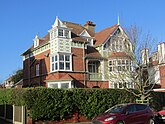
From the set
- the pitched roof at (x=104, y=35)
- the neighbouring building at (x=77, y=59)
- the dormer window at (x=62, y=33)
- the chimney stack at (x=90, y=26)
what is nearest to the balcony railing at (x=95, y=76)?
the neighbouring building at (x=77, y=59)

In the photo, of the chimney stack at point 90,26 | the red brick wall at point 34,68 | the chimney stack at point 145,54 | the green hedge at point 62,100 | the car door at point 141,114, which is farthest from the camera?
the chimney stack at point 90,26

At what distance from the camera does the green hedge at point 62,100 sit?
19.0 meters

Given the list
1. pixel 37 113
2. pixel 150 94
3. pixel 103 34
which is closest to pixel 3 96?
pixel 37 113

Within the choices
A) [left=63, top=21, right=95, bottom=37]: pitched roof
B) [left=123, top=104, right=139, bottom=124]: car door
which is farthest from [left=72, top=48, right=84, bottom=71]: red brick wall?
[left=123, top=104, right=139, bottom=124]: car door

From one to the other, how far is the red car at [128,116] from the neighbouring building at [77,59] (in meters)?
10.9

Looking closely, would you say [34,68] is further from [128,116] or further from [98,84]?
[128,116]

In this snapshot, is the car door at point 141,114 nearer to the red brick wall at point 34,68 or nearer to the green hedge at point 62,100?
the green hedge at point 62,100

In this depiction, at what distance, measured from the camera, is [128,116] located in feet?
49.3

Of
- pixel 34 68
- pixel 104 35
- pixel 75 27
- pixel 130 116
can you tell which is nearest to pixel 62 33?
pixel 75 27

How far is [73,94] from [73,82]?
9.91 m

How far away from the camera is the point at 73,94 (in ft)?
68.4

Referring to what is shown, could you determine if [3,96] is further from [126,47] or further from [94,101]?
[126,47]

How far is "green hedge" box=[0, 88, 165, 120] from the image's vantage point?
1895 centimetres

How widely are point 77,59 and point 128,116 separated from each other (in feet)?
59.5
